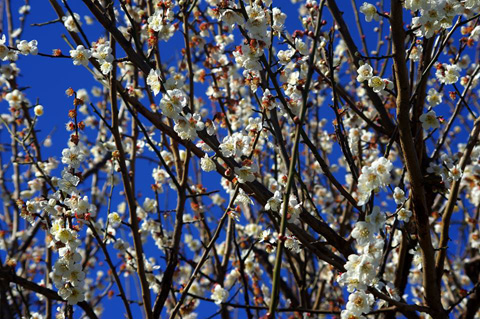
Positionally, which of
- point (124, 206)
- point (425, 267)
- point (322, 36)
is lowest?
point (425, 267)

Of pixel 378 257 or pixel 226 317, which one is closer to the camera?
pixel 378 257

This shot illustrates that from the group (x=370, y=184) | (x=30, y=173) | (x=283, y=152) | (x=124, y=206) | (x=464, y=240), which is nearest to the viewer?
(x=370, y=184)

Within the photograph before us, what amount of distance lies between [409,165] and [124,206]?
549 centimetres

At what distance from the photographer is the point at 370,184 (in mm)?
2250

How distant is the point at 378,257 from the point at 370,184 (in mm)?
323

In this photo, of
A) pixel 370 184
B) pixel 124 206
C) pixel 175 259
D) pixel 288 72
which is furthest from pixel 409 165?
pixel 124 206

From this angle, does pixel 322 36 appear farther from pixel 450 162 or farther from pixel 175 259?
pixel 175 259

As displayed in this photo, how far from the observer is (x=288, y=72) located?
134 inches

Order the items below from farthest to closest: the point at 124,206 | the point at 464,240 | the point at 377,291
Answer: the point at 124,206 → the point at 464,240 → the point at 377,291

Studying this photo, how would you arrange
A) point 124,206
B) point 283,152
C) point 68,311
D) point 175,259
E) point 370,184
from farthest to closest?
1. point 124,206
2. point 175,259
3. point 283,152
4. point 68,311
5. point 370,184

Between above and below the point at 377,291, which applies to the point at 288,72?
above

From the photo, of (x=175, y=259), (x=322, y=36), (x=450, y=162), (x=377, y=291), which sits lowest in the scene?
(x=377, y=291)

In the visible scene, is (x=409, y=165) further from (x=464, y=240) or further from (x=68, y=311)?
(x=464, y=240)

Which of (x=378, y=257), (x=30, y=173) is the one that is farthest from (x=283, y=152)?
(x=30, y=173)
